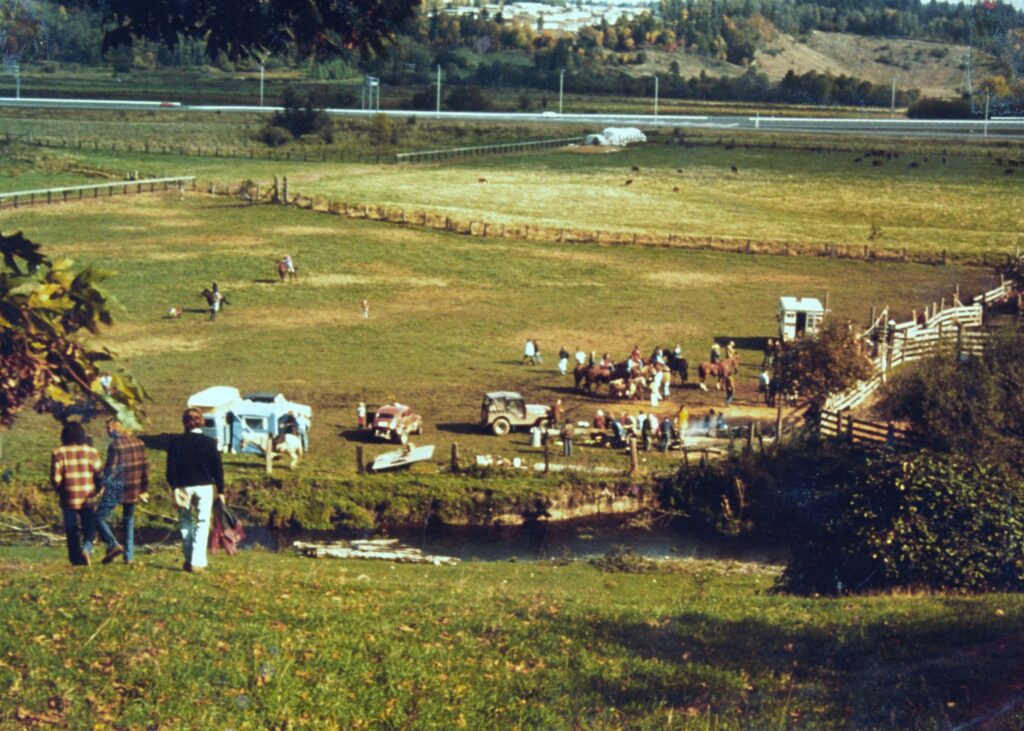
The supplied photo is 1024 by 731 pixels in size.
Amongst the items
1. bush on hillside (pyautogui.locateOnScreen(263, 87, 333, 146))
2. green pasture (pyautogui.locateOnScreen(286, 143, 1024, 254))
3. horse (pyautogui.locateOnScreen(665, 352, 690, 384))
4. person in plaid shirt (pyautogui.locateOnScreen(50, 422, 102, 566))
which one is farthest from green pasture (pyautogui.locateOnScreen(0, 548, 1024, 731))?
bush on hillside (pyautogui.locateOnScreen(263, 87, 333, 146))

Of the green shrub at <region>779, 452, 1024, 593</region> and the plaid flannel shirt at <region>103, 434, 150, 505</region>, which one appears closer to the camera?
the plaid flannel shirt at <region>103, 434, 150, 505</region>

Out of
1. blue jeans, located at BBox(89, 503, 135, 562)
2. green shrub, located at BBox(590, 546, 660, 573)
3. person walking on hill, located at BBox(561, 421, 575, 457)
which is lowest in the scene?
green shrub, located at BBox(590, 546, 660, 573)

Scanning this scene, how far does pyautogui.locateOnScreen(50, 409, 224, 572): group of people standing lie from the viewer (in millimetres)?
14242

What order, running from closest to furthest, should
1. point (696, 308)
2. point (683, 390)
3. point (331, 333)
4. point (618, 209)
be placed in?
point (683, 390) → point (331, 333) → point (696, 308) → point (618, 209)

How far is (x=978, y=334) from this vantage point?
45062mm

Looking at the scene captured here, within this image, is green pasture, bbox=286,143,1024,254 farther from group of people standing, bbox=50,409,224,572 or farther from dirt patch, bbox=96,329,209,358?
group of people standing, bbox=50,409,224,572

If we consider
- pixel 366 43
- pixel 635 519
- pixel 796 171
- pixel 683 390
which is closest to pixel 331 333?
pixel 683 390

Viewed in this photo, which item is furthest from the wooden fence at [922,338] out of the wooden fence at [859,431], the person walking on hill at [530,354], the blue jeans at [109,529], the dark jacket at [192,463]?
the dark jacket at [192,463]

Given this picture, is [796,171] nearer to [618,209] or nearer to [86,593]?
[618,209]

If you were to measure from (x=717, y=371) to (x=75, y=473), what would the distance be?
29.1 metres

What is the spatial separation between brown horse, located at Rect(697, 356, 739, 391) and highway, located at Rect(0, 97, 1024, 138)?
63.9m

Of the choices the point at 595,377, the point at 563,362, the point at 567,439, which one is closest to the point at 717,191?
the point at 563,362

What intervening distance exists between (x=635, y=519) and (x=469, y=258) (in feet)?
107

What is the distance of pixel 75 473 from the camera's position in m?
14.6
